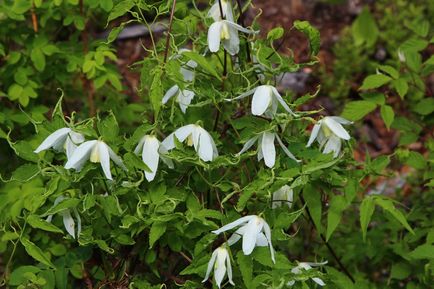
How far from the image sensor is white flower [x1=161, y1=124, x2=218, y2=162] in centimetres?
224

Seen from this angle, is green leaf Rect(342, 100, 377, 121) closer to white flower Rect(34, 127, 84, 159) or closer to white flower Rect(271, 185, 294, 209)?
white flower Rect(271, 185, 294, 209)

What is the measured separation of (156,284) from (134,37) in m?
3.03

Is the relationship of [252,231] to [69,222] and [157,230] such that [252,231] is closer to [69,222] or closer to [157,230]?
[157,230]

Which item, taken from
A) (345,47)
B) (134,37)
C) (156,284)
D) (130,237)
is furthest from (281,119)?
(134,37)

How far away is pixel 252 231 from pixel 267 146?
0.28 m

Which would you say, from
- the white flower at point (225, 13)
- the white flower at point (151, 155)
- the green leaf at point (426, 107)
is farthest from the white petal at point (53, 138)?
the green leaf at point (426, 107)

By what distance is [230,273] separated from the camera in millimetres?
2219

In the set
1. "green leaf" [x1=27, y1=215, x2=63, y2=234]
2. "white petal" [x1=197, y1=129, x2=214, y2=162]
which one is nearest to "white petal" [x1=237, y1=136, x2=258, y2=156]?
"white petal" [x1=197, y1=129, x2=214, y2=162]

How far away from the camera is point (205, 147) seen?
2244 mm

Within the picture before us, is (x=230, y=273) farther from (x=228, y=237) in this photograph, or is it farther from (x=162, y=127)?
(x=162, y=127)

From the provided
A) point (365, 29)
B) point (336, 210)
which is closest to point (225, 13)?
point (336, 210)

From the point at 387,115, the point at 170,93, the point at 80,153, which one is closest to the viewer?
the point at 80,153

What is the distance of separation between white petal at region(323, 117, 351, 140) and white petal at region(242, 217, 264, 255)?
39 cm

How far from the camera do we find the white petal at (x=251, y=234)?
6.95ft
